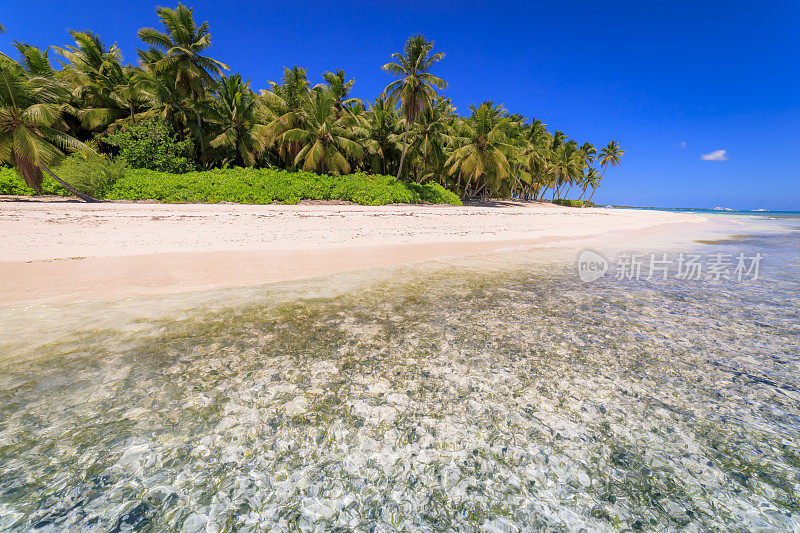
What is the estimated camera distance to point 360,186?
20.5 m

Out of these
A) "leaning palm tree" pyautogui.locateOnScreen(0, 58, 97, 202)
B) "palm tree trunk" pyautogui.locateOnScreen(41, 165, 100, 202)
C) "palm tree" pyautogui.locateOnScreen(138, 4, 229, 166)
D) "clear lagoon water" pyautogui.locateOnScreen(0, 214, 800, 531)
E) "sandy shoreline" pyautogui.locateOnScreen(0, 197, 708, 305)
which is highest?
"palm tree" pyautogui.locateOnScreen(138, 4, 229, 166)

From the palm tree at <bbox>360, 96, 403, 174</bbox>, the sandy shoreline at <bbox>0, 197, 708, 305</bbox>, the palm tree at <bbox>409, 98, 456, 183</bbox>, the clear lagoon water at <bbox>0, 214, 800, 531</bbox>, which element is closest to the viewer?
the clear lagoon water at <bbox>0, 214, 800, 531</bbox>

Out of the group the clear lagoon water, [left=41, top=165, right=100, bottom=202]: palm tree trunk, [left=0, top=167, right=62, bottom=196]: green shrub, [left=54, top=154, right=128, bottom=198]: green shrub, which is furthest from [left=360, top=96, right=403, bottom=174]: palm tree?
the clear lagoon water

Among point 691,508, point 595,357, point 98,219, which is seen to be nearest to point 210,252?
point 98,219

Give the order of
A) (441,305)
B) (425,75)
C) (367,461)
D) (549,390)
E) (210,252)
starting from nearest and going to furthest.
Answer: (367,461)
(549,390)
(441,305)
(210,252)
(425,75)

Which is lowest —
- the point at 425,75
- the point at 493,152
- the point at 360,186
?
the point at 360,186

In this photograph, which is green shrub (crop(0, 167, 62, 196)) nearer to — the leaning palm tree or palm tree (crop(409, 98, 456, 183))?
the leaning palm tree

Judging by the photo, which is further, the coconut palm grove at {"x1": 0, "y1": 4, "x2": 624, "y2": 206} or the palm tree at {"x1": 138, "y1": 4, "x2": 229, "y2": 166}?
the palm tree at {"x1": 138, "y1": 4, "x2": 229, "y2": 166}

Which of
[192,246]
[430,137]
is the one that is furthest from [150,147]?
[430,137]

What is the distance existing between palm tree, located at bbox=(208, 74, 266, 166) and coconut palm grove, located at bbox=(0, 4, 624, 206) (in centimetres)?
10

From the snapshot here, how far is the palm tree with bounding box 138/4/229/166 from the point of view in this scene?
1977 centimetres

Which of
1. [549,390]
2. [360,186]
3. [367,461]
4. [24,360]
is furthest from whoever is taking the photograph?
[360,186]

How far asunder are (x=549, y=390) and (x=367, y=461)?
5.07ft

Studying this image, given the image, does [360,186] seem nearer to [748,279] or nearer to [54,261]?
[54,261]
